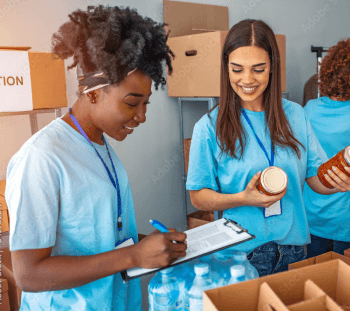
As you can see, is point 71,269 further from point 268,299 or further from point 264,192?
point 264,192

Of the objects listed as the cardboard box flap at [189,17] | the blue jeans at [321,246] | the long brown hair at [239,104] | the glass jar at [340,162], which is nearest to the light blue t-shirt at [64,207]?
the long brown hair at [239,104]

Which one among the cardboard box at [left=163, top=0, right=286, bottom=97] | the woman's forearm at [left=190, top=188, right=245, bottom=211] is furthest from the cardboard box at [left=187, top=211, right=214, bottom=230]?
the woman's forearm at [left=190, top=188, right=245, bottom=211]

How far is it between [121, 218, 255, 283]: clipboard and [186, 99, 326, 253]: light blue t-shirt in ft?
0.74

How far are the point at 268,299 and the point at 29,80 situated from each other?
4.55ft

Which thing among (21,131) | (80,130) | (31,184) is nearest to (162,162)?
(21,131)

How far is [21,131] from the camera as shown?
1.91 meters

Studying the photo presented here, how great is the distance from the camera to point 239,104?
4.32 feet

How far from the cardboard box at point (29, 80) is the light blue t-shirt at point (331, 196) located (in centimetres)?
142

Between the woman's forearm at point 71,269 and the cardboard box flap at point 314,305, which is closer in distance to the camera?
the cardboard box flap at point 314,305

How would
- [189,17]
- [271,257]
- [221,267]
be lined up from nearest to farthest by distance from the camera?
[221,267]
[271,257]
[189,17]

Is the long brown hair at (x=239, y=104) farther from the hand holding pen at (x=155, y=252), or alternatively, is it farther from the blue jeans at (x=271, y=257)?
the hand holding pen at (x=155, y=252)

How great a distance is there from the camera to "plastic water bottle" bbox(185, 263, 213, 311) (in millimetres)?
792

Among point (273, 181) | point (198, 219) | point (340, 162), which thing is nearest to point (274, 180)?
point (273, 181)

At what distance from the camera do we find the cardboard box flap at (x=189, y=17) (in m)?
2.41
